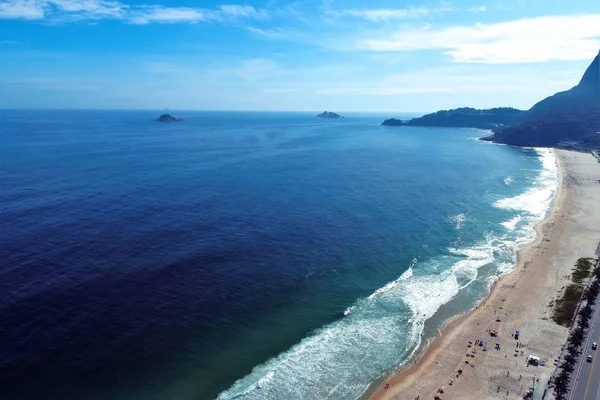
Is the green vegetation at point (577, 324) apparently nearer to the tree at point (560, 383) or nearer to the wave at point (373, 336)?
the tree at point (560, 383)

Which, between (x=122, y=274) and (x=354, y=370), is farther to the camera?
(x=122, y=274)

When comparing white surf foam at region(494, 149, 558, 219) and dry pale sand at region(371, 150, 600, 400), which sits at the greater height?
white surf foam at region(494, 149, 558, 219)

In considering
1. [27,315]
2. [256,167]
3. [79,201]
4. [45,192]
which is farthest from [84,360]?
[256,167]

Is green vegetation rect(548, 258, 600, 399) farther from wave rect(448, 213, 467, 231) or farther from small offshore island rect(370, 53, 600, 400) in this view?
wave rect(448, 213, 467, 231)

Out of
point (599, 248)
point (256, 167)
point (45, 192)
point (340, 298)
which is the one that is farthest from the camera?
point (256, 167)

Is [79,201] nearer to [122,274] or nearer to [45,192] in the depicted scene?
[45,192]

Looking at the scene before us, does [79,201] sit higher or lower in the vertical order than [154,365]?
higher

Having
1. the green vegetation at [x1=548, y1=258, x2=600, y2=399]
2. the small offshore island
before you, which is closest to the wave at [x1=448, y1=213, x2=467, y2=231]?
the small offshore island
